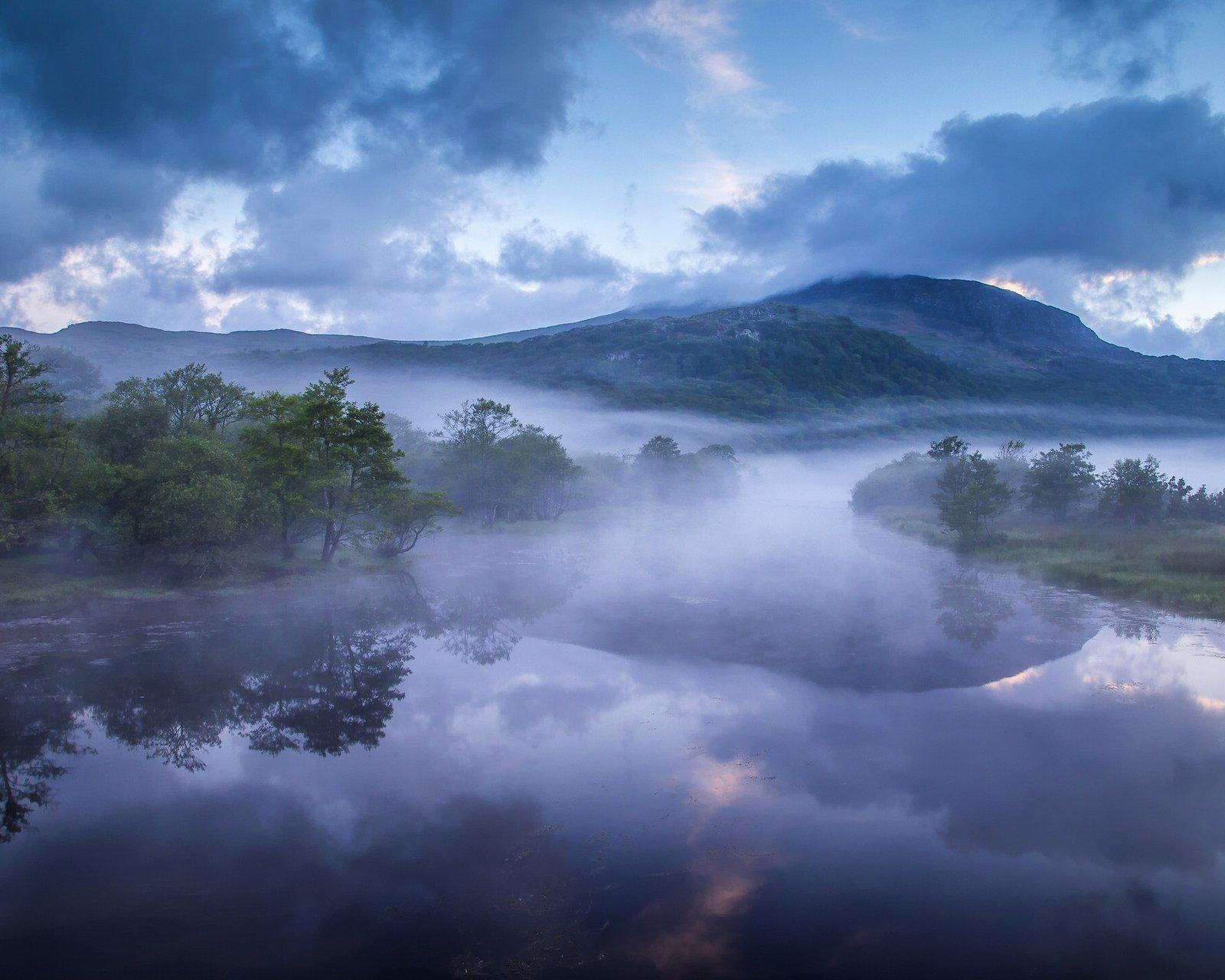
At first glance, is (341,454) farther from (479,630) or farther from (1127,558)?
(1127,558)

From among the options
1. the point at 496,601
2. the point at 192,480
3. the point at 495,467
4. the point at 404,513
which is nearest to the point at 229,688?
the point at 496,601

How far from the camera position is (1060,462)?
57875 millimetres

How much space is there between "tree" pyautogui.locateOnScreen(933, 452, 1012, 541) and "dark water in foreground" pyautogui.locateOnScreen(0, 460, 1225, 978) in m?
22.8

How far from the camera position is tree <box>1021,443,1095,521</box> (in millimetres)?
56347

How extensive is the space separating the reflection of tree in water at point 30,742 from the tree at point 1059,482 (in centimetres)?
6246

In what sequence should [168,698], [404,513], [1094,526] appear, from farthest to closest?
[1094,526] < [404,513] < [168,698]

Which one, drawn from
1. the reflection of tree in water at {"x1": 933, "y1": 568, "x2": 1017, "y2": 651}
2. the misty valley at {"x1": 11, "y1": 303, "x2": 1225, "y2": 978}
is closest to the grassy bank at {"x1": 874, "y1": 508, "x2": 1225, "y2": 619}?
the misty valley at {"x1": 11, "y1": 303, "x2": 1225, "y2": 978}

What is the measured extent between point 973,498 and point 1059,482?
13.0m

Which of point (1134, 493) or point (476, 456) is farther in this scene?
point (476, 456)

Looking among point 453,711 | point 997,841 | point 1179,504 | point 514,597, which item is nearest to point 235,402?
point 514,597

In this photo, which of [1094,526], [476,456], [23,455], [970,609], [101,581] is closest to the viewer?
[23,455]

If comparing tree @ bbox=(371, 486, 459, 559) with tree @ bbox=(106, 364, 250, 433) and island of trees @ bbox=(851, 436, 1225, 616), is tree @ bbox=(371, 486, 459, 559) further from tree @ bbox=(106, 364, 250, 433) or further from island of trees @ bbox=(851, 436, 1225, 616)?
island of trees @ bbox=(851, 436, 1225, 616)

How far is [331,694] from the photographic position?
19344 mm

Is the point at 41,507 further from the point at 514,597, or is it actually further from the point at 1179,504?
the point at 1179,504
